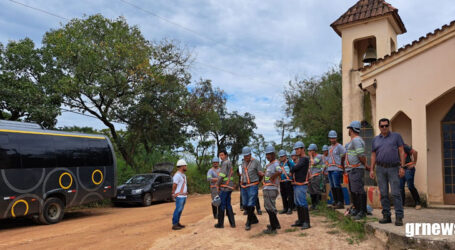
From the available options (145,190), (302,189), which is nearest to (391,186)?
(302,189)

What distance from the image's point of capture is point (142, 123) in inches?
891

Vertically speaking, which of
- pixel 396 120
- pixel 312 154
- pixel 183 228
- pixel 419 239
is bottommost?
pixel 183 228

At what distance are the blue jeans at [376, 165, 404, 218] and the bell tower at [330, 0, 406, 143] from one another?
7250 millimetres

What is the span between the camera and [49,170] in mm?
12070

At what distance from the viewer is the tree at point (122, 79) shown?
1838 cm

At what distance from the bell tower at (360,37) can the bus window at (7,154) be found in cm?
1076

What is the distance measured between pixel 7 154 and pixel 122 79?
8757mm

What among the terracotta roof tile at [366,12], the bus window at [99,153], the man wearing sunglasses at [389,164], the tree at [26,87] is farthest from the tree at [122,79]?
the man wearing sunglasses at [389,164]

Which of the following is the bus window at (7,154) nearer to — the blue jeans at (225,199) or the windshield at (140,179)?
the blue jeans at (225,199)

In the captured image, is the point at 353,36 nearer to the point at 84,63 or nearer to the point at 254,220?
the point at 254,220

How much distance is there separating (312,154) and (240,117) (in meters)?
29.3

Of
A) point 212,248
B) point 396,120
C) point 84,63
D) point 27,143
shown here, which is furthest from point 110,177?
point 396,120

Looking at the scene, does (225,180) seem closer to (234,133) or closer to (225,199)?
(225,199)

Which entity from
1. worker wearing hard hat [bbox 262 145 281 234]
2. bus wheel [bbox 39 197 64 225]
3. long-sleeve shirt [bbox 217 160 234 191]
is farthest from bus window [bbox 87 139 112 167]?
worker wearing hard hat [bbox 262 145 281 234]
